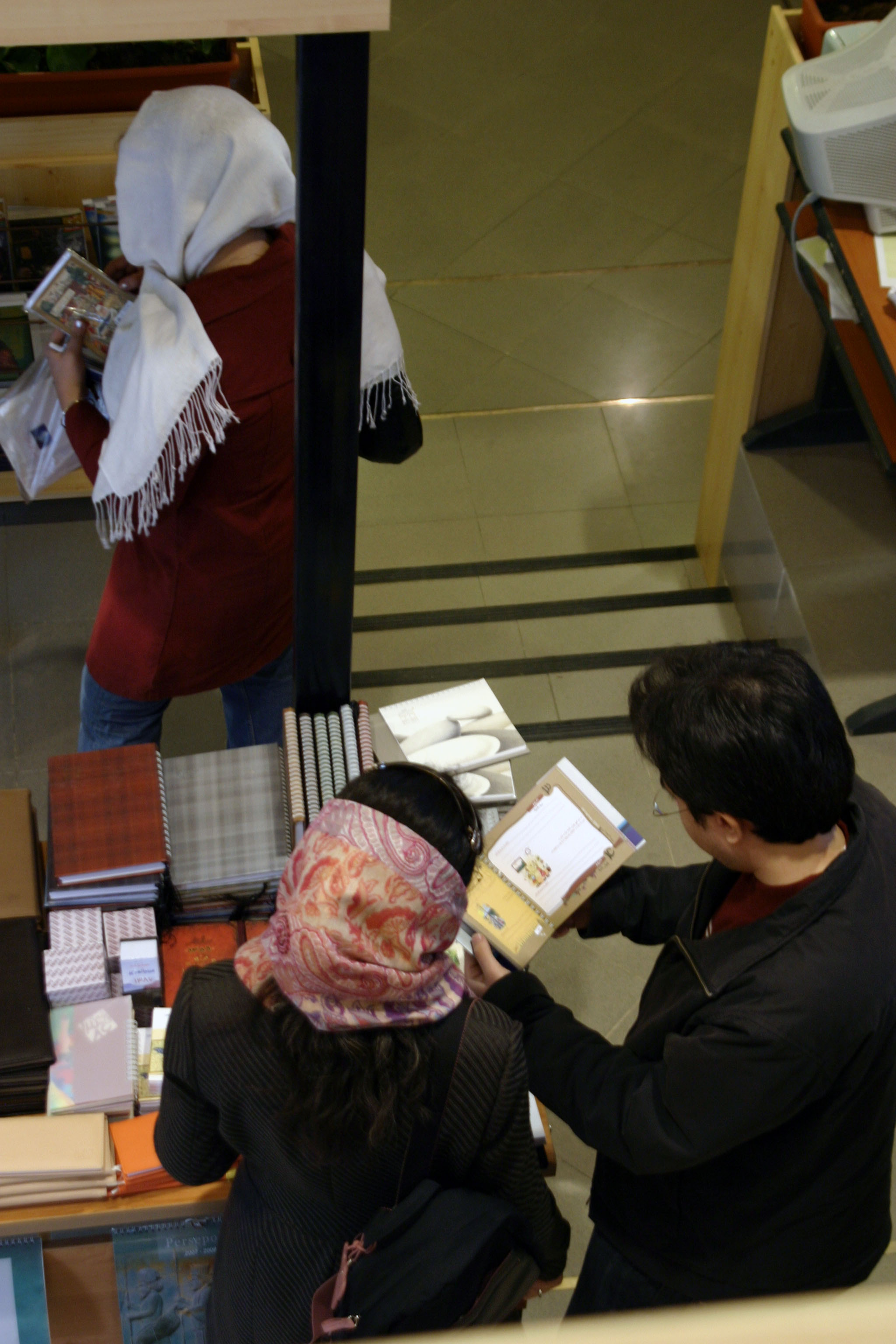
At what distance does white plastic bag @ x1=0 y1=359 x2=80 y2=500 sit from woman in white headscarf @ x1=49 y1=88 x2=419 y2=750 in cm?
28

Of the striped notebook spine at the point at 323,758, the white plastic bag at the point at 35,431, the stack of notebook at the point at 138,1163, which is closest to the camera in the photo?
the stack of notebook at the point at 138,1163

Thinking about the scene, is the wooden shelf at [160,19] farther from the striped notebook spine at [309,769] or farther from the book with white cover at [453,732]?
the book with white cover at [453,732]

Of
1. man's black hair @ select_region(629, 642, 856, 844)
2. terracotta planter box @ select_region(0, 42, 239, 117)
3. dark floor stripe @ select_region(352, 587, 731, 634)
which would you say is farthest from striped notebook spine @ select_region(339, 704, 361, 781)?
terracotta planter box @ select_region(0, 42, 239, 117)

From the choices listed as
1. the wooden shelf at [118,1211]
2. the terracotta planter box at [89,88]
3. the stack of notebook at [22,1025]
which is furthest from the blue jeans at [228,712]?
the terracotta planter box at [89,88]

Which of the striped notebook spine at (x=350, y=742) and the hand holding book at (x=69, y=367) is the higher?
the hand holding book at (x=69, y=367)

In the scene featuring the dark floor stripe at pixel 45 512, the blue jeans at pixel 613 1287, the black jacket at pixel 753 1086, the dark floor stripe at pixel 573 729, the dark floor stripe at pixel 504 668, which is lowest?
the dark floor stripe at pixel 573 729

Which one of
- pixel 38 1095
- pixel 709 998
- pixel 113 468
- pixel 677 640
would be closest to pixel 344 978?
pixel 709 998

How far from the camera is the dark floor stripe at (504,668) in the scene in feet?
13.7

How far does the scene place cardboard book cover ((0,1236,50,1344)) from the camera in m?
2.04

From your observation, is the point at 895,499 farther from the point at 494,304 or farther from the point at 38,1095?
the point at 38,1095

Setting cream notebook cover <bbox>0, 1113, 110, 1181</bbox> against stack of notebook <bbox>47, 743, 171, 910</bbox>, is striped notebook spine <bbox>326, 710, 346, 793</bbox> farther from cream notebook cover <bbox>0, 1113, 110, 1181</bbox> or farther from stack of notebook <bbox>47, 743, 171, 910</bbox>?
Answer: cream notebook cover <bbox>0, 1113, 110, 1181</bbox>

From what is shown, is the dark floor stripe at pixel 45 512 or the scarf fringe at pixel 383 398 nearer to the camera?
the scarf fringe at pixel 383 398

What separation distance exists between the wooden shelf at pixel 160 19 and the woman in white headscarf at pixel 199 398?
87 cm

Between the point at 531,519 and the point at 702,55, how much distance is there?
365cm
